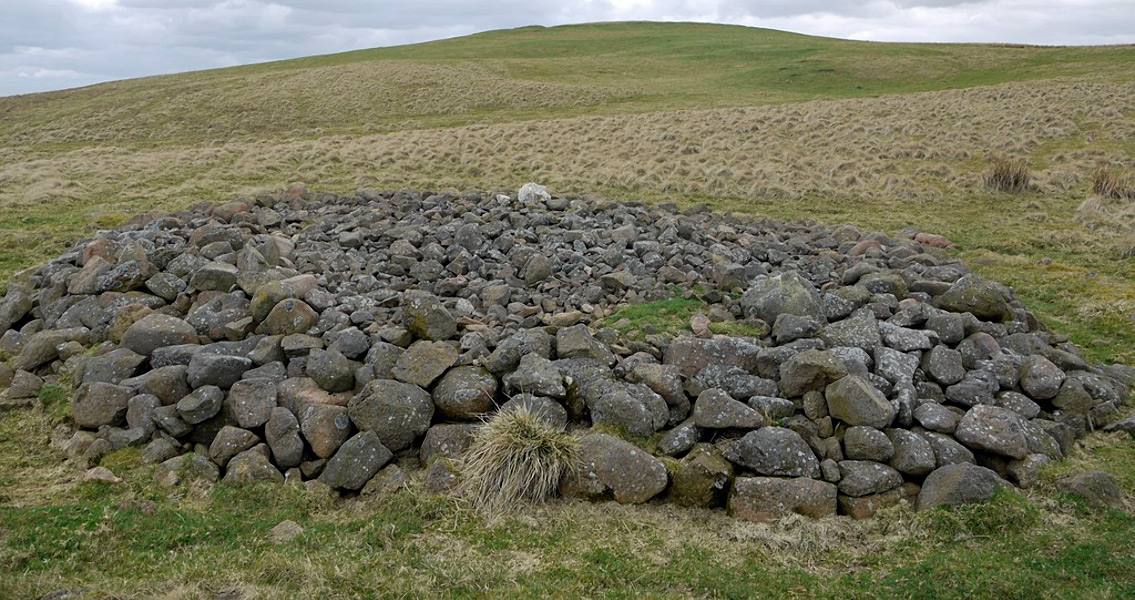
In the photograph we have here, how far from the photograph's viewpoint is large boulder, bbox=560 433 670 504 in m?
7.38

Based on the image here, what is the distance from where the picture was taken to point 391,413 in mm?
8227

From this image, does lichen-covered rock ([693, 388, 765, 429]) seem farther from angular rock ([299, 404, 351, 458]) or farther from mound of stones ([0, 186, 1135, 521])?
angular rock ([299, 404, 351, 458])

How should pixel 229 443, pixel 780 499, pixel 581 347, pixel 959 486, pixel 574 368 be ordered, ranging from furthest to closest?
pixel 581 347, pixel 574 368, pixel 229 443, pixel 780 499, pixel 959 486

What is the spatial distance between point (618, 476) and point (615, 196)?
53.4 ft

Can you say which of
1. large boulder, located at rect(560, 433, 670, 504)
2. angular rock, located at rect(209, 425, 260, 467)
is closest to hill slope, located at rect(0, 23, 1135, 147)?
angular rock, located at rect(209, 425, 260, 467)

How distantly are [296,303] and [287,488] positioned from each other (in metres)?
3.19

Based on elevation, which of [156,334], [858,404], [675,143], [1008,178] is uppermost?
[675,143]

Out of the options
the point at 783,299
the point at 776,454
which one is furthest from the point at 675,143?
the point at 776,454

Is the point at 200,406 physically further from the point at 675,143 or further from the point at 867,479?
the point at 675,143

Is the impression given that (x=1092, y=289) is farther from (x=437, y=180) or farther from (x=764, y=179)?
(x=437, y=180)

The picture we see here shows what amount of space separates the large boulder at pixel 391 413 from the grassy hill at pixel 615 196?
0.88m

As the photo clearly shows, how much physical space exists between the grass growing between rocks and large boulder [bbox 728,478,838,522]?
0.16 m

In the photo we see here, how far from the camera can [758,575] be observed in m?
6.19

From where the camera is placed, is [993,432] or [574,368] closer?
[993,432]
